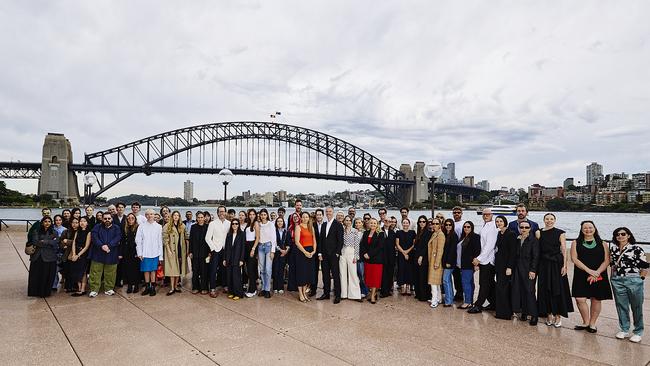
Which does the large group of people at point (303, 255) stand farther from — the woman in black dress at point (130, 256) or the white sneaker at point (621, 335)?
the white sneaker at point (621, 335)

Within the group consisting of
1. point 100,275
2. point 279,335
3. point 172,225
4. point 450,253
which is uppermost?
point 172,225

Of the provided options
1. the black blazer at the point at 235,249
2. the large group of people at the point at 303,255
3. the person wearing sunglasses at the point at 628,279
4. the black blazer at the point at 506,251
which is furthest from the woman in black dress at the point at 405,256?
the person wearing sunglasses at the point at 628,279

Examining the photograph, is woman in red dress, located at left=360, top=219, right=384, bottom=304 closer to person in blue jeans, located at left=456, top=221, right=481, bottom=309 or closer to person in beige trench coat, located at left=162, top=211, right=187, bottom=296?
person in blue jeans, located at left=456, top=221, right=481, bottom=309

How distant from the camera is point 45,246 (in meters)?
6.63

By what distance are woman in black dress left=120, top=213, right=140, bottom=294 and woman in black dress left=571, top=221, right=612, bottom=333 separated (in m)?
6.82

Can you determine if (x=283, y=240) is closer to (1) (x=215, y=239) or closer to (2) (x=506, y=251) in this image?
(1) (x=215, y=239)

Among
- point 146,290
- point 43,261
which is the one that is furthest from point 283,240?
point 43,261

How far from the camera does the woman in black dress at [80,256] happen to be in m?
6.89

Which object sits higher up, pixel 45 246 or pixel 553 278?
pixel 45 246

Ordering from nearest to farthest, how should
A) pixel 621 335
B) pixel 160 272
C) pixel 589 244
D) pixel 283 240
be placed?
1. pixel 621 335
2. pixel 589 244
3. pixel 283 240
4. pixel 160 272

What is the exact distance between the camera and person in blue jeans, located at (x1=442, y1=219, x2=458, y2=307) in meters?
6.28

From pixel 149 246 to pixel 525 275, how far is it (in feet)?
19.7

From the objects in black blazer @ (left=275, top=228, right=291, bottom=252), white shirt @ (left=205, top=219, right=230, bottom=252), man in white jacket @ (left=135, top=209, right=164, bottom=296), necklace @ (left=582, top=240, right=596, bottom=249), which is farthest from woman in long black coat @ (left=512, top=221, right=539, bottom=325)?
man in white jacket @ (left=135, top=209, right=164, bottom=296)

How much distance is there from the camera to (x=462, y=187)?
271 feet
